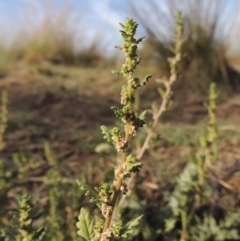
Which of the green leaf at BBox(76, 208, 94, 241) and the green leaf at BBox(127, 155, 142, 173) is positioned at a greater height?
the green leaf at BBox(127, 155, 142, 173)

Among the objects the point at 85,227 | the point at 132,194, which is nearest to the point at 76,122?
the point at 132,194

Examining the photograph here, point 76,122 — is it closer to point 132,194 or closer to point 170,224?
point 132,194

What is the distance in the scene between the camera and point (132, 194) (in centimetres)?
243

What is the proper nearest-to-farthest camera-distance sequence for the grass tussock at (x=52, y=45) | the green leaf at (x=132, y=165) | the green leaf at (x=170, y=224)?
the green leaf at (x=132, y=165) → the green leaf at (x=170, y=224) → the grass tussock at (x=52, y=45)

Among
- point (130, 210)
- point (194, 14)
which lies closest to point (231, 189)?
point (130, 210)

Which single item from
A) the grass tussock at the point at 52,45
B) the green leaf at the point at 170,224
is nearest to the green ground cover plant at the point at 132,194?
the green leaf at the point at 170,224

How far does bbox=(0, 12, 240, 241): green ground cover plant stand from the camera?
1144mm

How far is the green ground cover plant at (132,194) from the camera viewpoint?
114cm

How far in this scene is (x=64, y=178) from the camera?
284cm

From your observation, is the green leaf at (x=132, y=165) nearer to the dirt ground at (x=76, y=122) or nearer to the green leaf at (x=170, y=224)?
the green leaf at (x=170, y=224)

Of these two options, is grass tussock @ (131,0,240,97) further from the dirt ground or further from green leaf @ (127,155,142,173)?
green leaf @ (127,155,142,173)

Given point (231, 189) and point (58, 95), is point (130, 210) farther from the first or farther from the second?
point (58, 95)

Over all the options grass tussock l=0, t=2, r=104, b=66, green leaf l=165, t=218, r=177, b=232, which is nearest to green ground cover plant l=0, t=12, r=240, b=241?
green leaf l=165, t=218, r=177, b=232

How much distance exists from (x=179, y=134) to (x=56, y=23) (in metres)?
6.53
